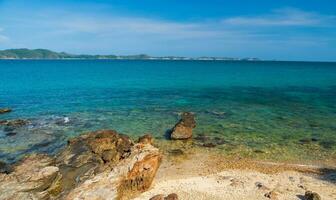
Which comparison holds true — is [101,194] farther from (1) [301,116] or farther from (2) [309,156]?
(1) [301,116]

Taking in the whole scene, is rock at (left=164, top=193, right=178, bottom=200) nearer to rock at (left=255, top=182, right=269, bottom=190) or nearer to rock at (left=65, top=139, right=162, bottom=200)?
rock at (left=65, top=139, right=162, bottom=200)

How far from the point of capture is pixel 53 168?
702 inches

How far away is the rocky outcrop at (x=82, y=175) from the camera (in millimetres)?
16000

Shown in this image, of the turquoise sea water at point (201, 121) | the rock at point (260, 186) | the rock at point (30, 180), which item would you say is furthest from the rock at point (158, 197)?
the turquoise sea water at point (201, 121)

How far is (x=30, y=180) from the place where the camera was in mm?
16875

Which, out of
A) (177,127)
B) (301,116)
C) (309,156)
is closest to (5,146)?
(177,127)

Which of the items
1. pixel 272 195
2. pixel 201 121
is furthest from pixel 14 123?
pixel 272 195

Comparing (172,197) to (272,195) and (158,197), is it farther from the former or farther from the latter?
(272,195)

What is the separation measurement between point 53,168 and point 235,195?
9739mm

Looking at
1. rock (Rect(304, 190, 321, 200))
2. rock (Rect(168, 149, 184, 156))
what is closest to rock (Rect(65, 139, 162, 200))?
rock (Rect(168, 149, 184, 156))

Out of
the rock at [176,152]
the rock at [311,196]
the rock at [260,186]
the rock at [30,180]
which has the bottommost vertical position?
the rock at [176,152]

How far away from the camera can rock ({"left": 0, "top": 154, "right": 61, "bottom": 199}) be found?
1599cm

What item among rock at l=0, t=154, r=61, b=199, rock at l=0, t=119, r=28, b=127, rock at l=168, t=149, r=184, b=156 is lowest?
rock at l=0, t=119, r=28, b=127

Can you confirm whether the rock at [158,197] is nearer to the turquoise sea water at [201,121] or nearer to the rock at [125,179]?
the rock at [125,179]
